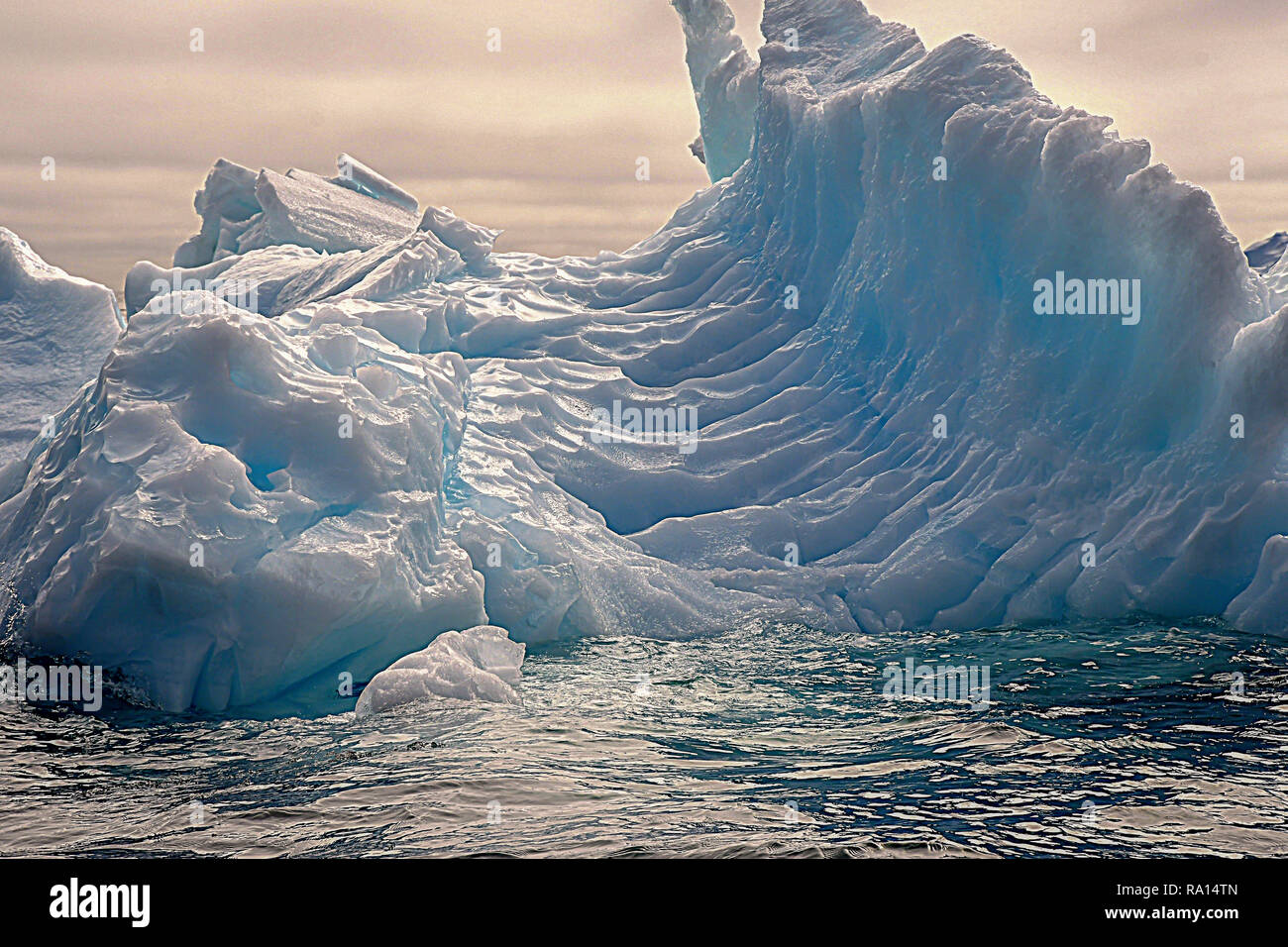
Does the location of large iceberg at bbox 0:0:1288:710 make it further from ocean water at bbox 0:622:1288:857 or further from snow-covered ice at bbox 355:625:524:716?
ocean water at bbox 0:622:1288:857

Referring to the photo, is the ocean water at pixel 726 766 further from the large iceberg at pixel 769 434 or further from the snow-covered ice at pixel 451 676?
the large iceberg at pixel 769 434

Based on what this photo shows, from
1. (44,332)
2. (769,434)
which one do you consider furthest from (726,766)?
(44,332)

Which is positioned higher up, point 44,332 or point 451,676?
point 44,332

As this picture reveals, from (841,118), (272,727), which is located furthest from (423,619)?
(841,118)

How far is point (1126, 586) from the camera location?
1012 centimetres

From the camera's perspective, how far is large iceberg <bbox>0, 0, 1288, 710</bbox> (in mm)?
8750

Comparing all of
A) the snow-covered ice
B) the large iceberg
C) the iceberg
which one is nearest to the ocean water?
the snow-covered ice

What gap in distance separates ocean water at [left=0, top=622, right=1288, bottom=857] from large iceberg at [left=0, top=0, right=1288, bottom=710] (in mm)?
858

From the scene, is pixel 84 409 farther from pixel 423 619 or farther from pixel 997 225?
pixel 997 225

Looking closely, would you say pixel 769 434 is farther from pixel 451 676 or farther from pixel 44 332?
pixel 44 332

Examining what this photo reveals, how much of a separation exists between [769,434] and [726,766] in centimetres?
627

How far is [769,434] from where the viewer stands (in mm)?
13055

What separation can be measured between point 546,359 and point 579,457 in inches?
81.2

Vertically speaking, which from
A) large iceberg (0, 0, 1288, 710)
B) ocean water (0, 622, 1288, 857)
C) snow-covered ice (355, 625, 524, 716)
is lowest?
ocean water (0, 622, 1288, 857)
